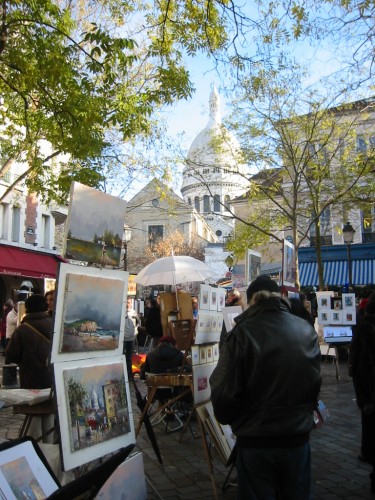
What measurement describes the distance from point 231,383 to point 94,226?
1.69 m

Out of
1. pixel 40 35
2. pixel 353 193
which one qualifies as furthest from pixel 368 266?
pixel 40 35

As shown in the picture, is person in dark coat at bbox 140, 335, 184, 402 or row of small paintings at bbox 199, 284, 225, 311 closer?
row of small paintings at bbox 199, 284, 225, 311

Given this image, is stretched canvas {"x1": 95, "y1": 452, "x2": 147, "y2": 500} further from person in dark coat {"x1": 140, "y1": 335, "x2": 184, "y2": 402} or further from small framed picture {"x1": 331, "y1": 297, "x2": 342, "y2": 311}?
small framed picture {"x1": 331, "y1": 297, "x2": 342, "y2": 311}

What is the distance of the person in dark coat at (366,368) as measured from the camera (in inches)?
178

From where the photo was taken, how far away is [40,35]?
7957 mm

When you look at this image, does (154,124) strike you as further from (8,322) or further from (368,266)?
(368,266)

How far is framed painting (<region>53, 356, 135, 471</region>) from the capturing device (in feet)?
10.6

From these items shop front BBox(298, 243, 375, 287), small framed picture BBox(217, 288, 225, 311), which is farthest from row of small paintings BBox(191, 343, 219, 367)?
shop front BBox(298, 243, 375, 287)

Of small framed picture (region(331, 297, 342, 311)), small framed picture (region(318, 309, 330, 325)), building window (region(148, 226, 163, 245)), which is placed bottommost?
small framed picture (region(318, 309, 330, 325))

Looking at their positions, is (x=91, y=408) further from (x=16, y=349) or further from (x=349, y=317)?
(x=349, y=317)

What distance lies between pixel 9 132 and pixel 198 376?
975cm

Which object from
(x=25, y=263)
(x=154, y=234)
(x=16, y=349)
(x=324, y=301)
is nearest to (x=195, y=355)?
(x=16, y=349)

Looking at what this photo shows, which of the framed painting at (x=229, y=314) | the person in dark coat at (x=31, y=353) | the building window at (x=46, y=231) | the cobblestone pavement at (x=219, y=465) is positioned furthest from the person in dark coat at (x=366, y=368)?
the building window at (x=46, y=231)

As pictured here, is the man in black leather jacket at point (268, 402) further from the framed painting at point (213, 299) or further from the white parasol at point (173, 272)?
the white parasol at point (173, 272)
